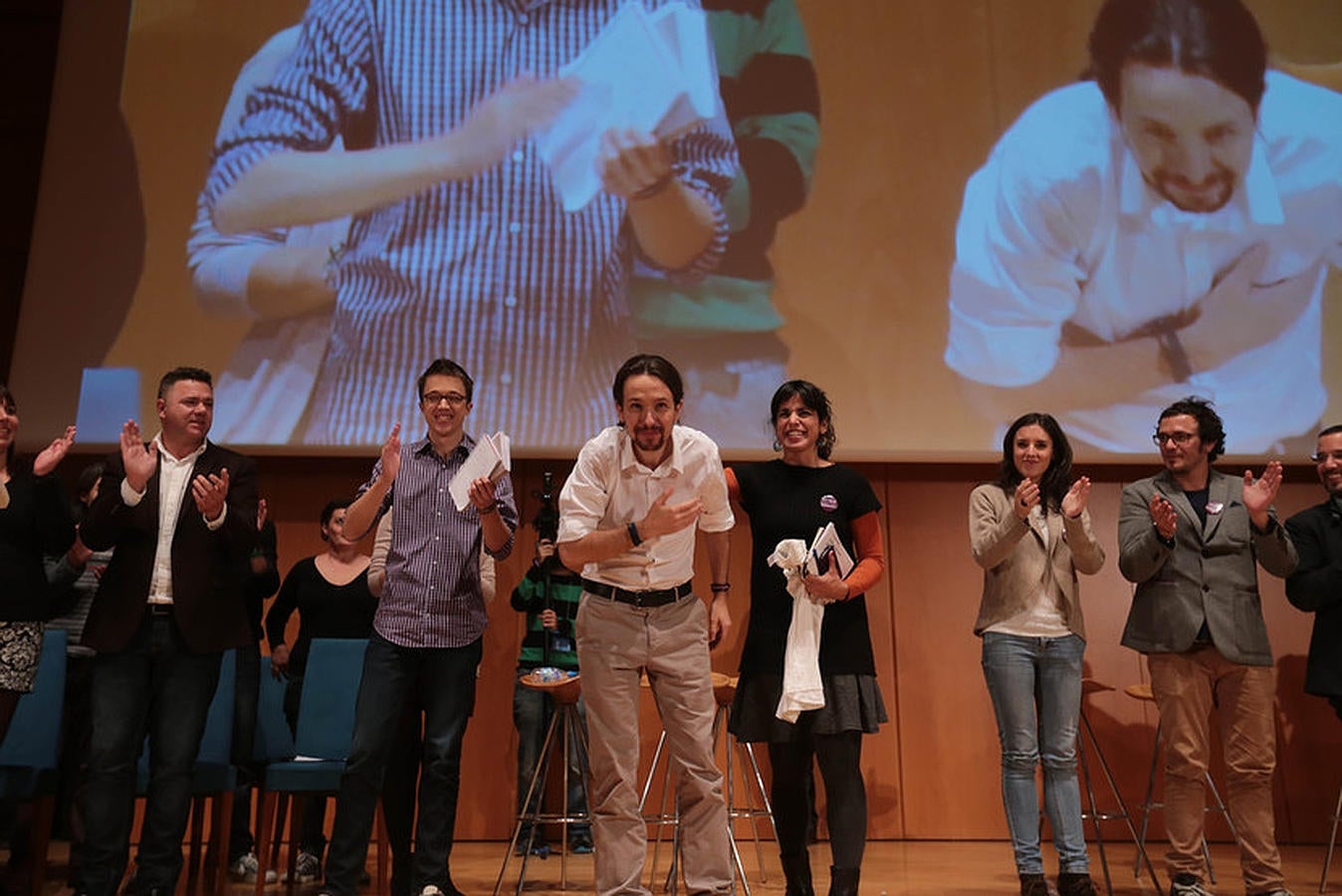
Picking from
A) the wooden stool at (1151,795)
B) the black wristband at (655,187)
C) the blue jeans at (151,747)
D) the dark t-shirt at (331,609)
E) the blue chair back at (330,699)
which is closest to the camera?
A: the blue jeans at (151,747)

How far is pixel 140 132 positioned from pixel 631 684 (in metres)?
3.98

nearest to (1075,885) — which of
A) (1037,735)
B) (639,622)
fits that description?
(1037,735)

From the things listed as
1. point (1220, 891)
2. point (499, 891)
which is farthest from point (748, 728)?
point (1220, 891)

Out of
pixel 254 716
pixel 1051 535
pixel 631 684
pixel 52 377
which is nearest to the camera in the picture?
pixel 631 684

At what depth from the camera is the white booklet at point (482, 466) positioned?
3049 millimetres

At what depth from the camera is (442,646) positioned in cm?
322

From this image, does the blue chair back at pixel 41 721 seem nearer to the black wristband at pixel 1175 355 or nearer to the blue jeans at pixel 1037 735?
the blue jeans at pixel 1037 735

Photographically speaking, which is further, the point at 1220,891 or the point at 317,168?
the point at 317,168

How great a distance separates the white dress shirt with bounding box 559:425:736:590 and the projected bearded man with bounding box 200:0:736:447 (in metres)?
2.05

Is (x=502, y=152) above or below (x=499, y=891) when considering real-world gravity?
above

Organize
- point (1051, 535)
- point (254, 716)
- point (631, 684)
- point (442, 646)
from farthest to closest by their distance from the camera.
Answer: point (254, 716) → point (1051, 535) → point (442, 646) → point (631, 684)

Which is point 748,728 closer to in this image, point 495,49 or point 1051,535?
point 1051,535

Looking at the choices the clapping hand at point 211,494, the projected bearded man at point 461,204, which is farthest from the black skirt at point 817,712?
the projected bearded man at point 461,204

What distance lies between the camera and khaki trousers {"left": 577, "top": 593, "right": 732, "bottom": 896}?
2748 mm
